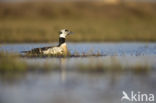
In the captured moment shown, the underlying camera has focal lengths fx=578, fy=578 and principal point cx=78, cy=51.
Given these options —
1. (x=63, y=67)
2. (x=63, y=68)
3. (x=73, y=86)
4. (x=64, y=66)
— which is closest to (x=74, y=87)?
(x=73, y=86)

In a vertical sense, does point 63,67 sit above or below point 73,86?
above

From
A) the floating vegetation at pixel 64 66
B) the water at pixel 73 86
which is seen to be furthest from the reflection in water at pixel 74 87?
the floating vegetation at pixel 64 66

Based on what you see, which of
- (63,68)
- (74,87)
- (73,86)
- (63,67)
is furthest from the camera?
(63,67)

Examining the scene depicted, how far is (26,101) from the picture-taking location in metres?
10.5

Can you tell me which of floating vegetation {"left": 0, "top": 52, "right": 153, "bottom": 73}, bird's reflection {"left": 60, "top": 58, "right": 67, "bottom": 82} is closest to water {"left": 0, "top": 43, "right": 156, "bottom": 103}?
bird's reflection {"left": 60, "top": 58, "right": 67, "bottom": 82}

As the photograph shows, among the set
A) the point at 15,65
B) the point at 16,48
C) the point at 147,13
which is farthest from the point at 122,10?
the point at 15,65

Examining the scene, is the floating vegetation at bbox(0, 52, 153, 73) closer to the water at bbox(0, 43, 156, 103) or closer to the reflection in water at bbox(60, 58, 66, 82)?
the reflection in water at bbox(60, 58, 66, 82)

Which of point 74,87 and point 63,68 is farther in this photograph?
point 63,68

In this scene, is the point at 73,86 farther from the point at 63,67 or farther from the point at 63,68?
the point at 63,67

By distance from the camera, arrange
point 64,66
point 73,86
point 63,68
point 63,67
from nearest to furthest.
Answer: point 73,86 < point 63,68 < point 63,67 < point 64,66

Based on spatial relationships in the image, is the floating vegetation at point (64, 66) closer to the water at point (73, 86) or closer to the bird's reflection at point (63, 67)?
the bird's reflection at point (63, 67)

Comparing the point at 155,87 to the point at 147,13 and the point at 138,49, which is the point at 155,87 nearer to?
the point at 138,49

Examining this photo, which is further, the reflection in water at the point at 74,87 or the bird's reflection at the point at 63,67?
the bird's reflection at the point at 63,67

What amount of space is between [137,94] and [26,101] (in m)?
2.12
